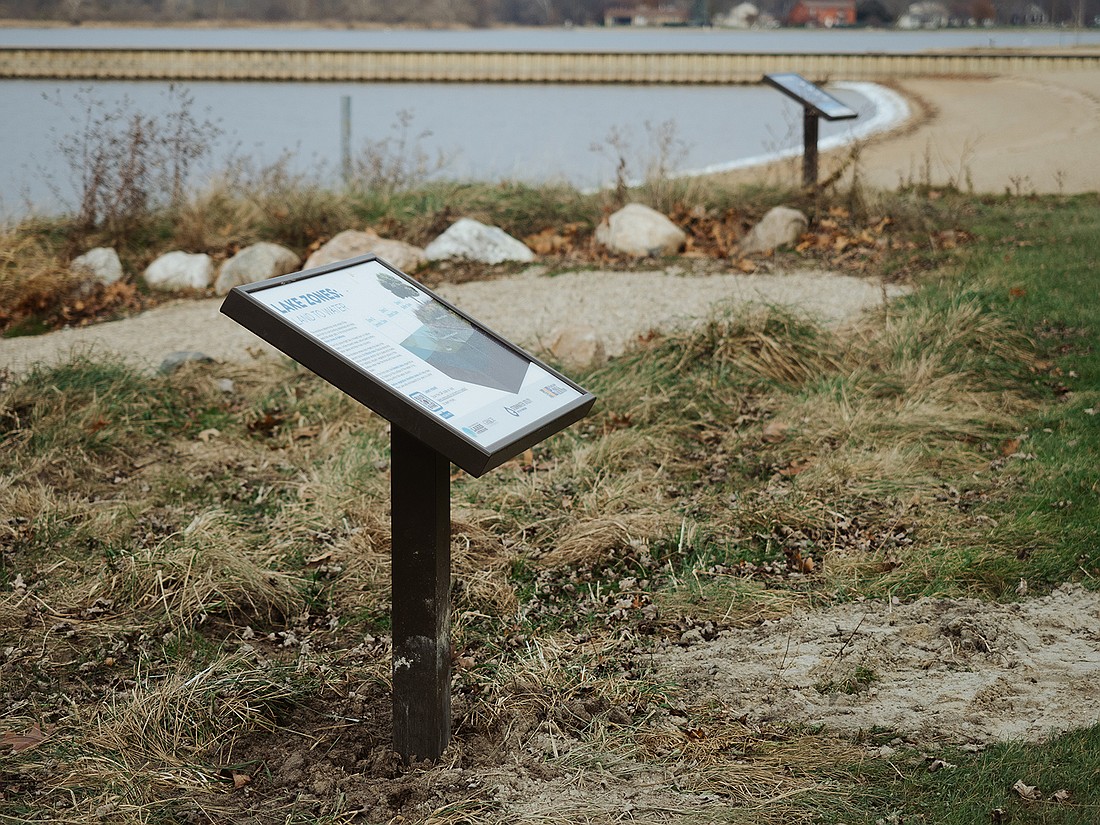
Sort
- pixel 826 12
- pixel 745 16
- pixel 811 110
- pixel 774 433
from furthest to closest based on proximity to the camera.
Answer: pixel 745 16, pixel 826 12, pixel 811 110, pixel 774 433

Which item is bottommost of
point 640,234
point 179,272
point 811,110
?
point 179,272

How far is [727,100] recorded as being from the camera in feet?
119

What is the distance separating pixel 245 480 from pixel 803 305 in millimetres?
4307

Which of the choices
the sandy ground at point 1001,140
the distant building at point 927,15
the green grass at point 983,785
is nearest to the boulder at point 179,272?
the sandy ground at point 1001,140

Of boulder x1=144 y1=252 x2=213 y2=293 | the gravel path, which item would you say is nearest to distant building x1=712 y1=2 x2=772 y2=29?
boulder x1=144 y1=252 x2=213 y2=293

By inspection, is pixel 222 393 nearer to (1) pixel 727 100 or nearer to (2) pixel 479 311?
(2) pixel 479 311

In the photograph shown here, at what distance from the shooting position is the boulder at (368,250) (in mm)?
9734

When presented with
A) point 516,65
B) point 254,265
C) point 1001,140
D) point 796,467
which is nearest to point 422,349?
point 796,467

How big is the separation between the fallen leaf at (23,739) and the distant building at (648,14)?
89.5m

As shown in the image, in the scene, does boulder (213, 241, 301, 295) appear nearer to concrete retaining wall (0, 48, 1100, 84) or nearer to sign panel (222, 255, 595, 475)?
sign panel (222, 255, 595, 475)

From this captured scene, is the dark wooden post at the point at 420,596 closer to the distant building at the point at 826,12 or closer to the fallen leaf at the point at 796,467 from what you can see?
the fallen leaf at the point at 796,467

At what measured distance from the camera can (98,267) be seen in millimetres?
10188

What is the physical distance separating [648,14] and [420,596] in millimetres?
96653

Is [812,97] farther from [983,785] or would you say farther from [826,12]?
[826,12]
